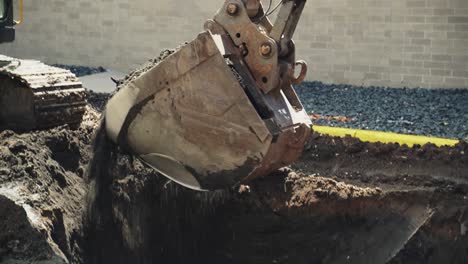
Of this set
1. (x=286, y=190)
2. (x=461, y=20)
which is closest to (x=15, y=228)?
(x=286, y=190)

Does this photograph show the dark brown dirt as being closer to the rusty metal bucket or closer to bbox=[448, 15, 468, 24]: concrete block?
the rusty metal bucket

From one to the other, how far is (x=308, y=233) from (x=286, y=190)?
1.21 ft

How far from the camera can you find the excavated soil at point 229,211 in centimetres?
568

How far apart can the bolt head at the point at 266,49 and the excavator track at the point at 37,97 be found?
2.18 meters

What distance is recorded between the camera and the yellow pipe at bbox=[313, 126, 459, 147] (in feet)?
26.6

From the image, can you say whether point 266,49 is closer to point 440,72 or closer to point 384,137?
point 384,137

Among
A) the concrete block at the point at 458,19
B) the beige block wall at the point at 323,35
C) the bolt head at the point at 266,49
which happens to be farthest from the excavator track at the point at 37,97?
the concrete block at the point at 458,19

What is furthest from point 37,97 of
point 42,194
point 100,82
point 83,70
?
point 83,70

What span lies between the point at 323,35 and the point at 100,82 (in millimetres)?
3329

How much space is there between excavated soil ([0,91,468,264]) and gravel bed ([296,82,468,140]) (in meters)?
2.42

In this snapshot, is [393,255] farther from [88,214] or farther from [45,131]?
[45,131]

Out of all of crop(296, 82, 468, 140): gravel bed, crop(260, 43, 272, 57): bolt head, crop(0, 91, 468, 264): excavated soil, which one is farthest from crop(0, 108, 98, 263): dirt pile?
crop(296, 82, 468, 140): gravel bed

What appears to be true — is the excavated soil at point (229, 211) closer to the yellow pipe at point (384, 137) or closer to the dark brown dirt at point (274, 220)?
the dark brown dirt at point (274, 220)

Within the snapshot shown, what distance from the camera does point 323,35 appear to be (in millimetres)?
11812
